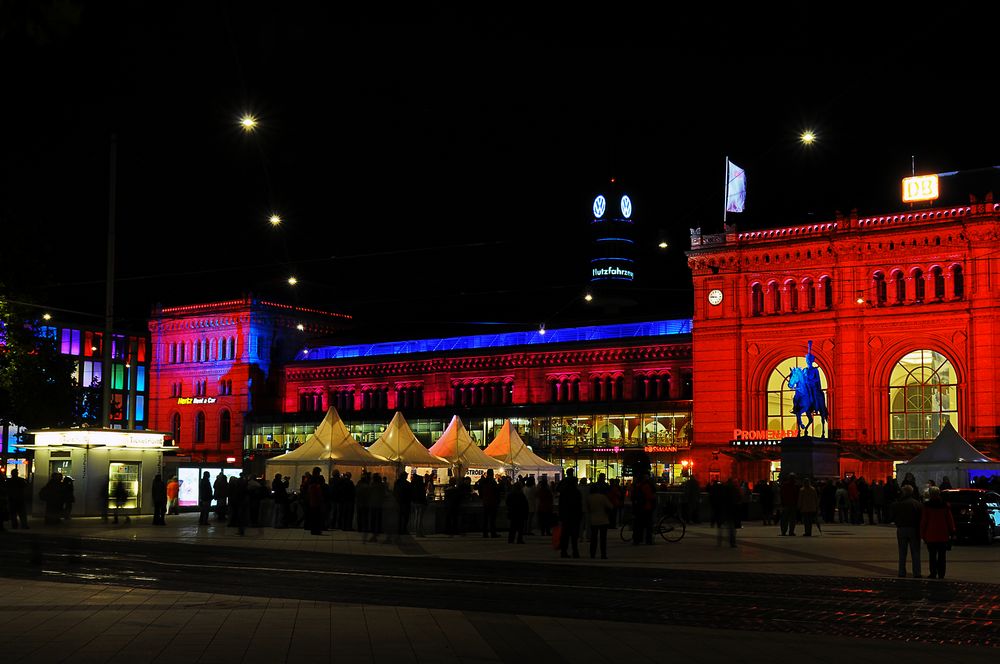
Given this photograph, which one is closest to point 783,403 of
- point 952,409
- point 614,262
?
point 952,409

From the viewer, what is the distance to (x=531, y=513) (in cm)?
4350

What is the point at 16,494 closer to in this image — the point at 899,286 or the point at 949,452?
the point at 949,452

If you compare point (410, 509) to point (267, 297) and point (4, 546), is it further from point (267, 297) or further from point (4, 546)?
point (267, 297)

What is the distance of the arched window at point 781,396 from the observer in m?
78.8

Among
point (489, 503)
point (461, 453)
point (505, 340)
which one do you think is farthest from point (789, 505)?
point (505, 340)

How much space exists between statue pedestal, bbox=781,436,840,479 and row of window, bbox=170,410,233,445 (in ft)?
223

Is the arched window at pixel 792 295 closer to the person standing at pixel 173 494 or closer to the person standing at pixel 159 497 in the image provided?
the person standing at pixel 173 494

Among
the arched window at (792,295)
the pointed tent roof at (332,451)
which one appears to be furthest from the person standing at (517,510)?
the arched window at (792,295)

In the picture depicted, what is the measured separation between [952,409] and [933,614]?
57.9 metres

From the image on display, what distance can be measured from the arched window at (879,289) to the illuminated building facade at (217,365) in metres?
58.3

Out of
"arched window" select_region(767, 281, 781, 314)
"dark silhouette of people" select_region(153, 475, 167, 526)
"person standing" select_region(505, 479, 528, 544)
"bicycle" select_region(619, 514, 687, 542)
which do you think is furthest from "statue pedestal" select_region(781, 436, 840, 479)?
"dark silhouette of people" select_region(153, 475, 167, 526)

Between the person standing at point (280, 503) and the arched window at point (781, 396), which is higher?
the arched window at point (781, 396)

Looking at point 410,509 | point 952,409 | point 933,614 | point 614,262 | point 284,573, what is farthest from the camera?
point 614,262

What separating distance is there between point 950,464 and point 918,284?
28.0 m
